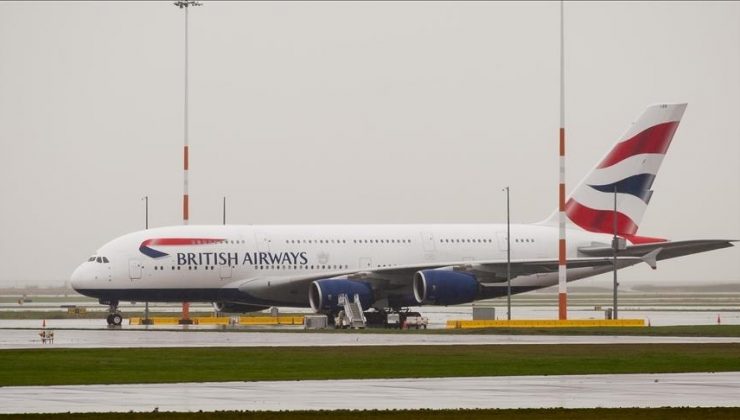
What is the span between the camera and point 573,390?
36.0 m

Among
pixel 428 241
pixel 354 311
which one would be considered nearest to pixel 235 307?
pixel 354 311

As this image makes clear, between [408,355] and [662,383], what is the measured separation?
13194 millimetres

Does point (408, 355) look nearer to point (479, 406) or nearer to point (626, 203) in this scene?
point (479, 406)

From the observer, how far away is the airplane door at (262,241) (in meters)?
83.9

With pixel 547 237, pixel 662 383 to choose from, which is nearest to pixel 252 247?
pixel 547 237

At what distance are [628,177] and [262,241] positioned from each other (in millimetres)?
21627

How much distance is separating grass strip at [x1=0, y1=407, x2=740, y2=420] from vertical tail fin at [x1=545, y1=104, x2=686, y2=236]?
58.2 metres

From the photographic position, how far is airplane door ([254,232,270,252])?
3302 inches

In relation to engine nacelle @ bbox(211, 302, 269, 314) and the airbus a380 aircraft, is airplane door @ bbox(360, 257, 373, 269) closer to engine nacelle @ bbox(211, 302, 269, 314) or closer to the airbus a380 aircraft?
the airbus a380 aircraft

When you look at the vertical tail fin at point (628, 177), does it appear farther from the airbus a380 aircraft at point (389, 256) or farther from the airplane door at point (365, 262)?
the airplane door at point (365, 262)

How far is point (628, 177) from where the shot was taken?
88750mm


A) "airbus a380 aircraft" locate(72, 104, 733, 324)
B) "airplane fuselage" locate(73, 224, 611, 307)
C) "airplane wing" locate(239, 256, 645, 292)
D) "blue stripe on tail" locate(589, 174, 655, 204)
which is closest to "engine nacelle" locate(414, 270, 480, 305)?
"airbus a380 aircraft" locate(72, 104, 733, 324)

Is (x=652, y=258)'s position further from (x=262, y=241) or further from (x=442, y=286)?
(x=262, y=241)

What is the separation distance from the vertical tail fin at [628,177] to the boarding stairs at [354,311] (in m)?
16.4
